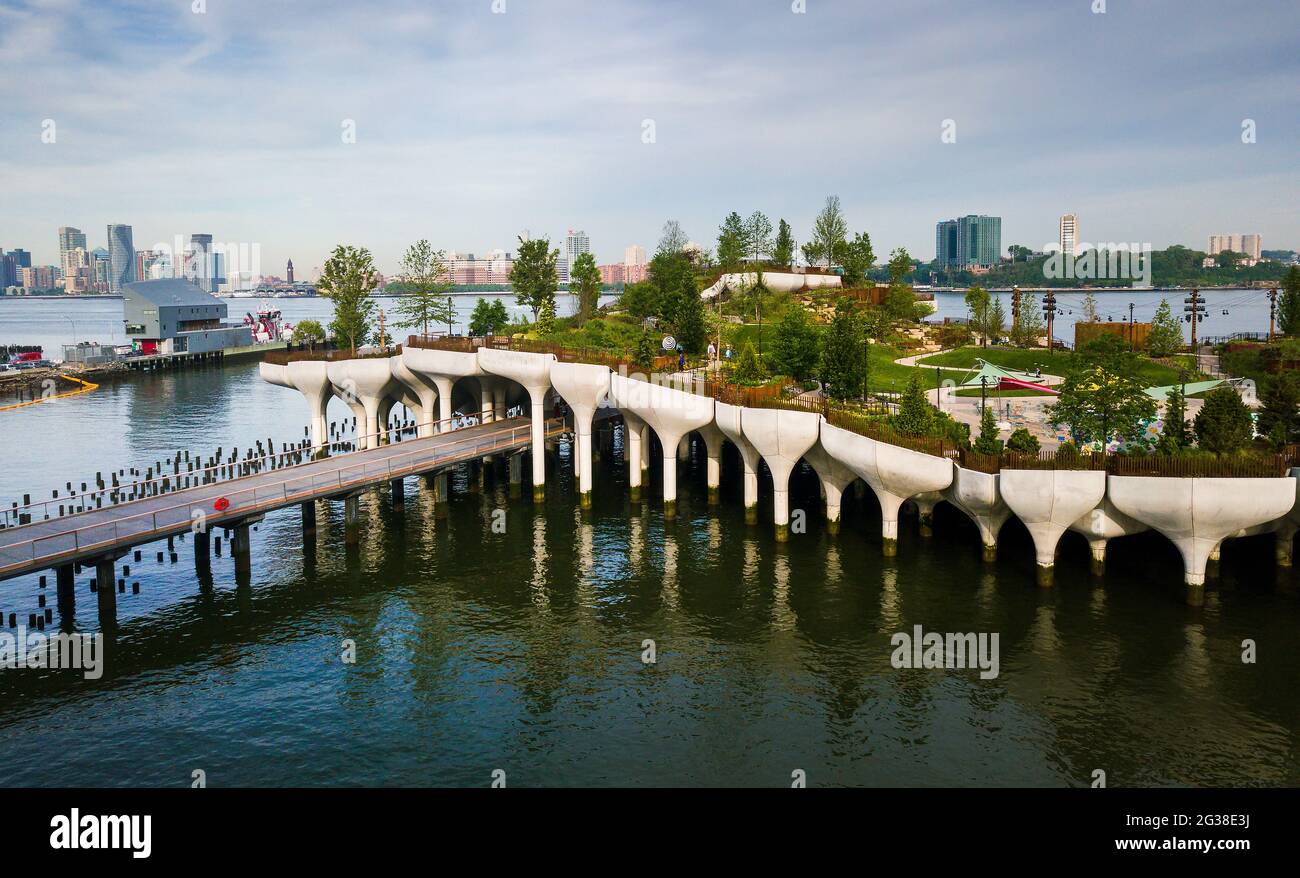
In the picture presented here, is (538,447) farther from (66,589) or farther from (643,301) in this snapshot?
(643,301)

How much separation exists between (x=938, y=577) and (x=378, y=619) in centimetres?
2852

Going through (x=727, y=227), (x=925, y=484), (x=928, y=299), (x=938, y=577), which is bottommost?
(x=938, y=577)

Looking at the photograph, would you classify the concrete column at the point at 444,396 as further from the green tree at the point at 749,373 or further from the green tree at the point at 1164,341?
the green tree at the point at 1164,341

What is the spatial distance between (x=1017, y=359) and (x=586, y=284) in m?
55.6

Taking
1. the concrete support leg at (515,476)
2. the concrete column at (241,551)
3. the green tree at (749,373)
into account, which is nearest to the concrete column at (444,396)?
the concrete support leg at (515,476)

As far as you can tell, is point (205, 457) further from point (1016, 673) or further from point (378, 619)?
point (1016, 673)

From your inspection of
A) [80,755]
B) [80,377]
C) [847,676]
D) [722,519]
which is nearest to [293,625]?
[80,755]

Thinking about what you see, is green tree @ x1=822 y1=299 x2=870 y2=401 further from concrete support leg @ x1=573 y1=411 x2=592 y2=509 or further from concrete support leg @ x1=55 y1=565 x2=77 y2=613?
concrete support leg @ x1=55 y1=565 x2=77 y2=613

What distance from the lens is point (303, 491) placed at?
179ft

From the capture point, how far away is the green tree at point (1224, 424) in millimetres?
49312

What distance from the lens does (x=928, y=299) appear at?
5192 inches

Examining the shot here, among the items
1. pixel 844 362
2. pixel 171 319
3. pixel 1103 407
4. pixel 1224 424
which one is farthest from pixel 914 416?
pixel 171 319
